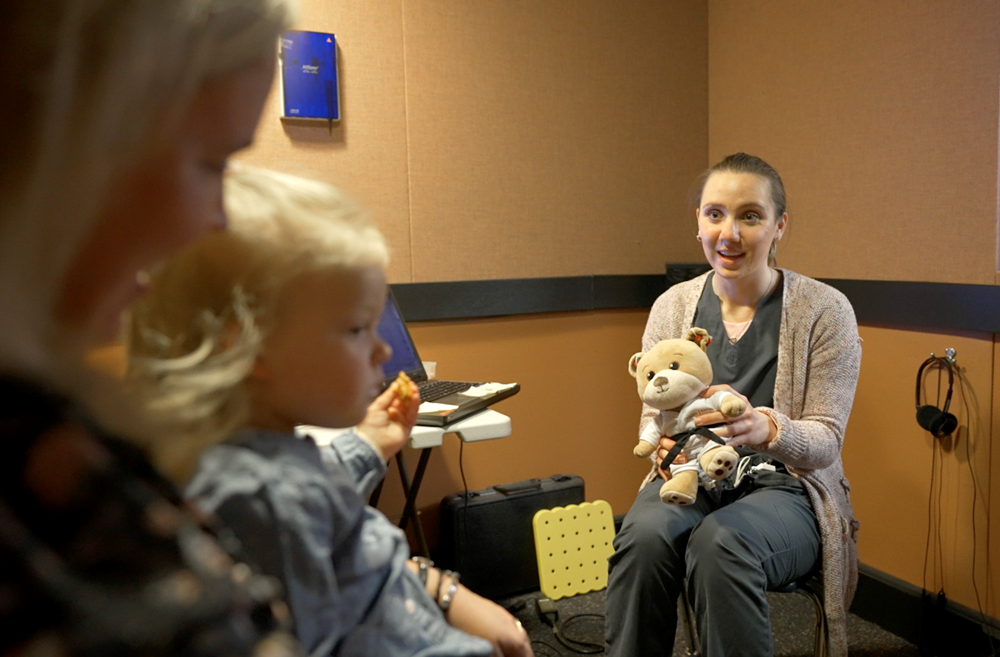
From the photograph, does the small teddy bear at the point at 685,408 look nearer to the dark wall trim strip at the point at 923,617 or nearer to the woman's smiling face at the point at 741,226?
the woman's smiling face at the point at 741,226

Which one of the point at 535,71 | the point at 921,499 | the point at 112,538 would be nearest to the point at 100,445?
the point at 112,538

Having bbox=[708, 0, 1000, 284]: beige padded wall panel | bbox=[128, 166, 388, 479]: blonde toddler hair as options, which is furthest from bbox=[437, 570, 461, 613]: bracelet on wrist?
bbox=[708, 0, 1000, 284]: beige padded wall panel

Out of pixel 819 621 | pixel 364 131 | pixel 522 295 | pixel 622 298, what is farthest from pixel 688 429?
pixel 364 131

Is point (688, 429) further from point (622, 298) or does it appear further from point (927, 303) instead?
point (622, 298)

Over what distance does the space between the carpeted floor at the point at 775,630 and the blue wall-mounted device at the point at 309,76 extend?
176cm

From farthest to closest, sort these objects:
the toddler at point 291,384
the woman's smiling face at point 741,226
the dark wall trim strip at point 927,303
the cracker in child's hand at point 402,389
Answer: the dark wall trim strip at point 927,303 < the woman's smiling face at point 741,226 < the cracker in child's hand at point 402,389 < the toddler at point 291,384

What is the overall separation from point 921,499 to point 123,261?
245 centimetres

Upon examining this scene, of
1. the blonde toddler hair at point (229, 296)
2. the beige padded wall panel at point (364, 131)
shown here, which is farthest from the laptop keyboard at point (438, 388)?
the blonde toddler hair at point (229, 296)

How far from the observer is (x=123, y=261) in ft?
Answer: 1.31

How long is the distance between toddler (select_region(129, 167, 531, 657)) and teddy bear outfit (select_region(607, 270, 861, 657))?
34.4 inches

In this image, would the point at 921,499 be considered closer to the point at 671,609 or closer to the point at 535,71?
the point at 671,609

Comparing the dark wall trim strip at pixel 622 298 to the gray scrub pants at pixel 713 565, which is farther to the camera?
the dark wall trim strip at pixel 622 298

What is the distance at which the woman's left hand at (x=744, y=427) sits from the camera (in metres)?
1.65

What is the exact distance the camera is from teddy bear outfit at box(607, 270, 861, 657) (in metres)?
1.63
